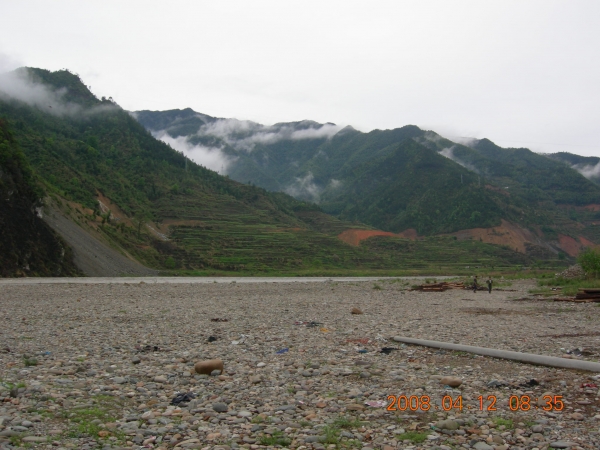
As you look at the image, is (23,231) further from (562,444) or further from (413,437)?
(562,444)

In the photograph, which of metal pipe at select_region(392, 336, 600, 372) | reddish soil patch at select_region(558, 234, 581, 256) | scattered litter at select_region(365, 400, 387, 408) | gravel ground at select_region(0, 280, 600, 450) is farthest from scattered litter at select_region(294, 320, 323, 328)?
reddish soil patch at select_region(558, 234, 581, 256)

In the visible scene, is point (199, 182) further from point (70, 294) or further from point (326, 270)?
point (70, 294)

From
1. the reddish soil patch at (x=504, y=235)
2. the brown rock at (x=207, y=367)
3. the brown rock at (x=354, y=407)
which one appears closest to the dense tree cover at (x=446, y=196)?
the reddish soil patch at (x=504, y=235)

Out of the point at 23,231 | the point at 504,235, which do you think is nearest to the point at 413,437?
the point at 23,231

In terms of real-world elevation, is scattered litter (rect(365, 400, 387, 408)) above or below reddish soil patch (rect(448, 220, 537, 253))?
below

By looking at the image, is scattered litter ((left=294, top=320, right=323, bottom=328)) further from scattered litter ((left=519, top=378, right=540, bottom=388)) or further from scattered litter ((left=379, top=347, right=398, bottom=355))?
scattered litter ((left=519, top=378, right=540, bottom=388))

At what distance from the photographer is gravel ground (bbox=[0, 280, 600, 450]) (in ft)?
18.9

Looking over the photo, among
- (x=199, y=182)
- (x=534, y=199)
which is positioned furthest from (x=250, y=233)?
(x=534, y=199)

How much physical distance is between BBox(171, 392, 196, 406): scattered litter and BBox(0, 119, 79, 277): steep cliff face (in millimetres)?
44684

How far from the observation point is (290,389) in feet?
26.2

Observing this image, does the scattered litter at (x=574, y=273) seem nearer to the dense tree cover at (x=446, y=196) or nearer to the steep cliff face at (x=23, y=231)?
the steep cliff face at (x=23, y=231)

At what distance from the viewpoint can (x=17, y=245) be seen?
1852 inches

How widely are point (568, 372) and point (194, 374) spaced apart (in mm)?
6669
